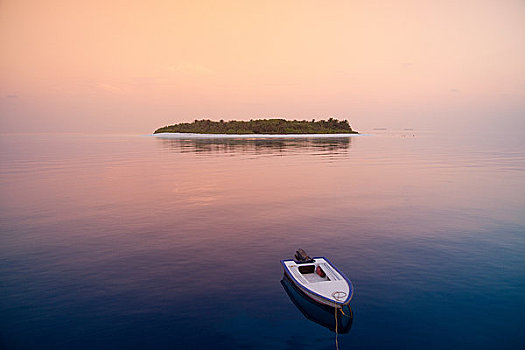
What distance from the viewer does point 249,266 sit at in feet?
83.7

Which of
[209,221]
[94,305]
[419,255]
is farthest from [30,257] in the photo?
[419,255]

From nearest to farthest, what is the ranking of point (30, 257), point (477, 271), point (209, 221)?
1. point (477, 271)
2. point (30, 257)
3. point (209, 221)

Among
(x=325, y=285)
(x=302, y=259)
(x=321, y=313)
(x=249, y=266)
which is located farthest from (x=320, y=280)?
(x=249, y=266)

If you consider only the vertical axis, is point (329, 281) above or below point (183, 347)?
above

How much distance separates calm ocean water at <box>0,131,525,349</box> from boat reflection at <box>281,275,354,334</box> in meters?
0.19

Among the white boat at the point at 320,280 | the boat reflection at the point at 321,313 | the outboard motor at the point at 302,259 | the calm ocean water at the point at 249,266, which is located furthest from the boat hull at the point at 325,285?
the calm ocean water at the point at 249,266

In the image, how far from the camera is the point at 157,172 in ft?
242

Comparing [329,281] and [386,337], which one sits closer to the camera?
[386,337]

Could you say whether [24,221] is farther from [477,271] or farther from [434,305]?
[477,271]

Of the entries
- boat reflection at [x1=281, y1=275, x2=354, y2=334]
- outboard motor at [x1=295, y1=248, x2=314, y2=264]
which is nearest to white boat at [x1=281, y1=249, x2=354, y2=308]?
outboard motor at [x1=295, y1=248, x2=314, y2=264]

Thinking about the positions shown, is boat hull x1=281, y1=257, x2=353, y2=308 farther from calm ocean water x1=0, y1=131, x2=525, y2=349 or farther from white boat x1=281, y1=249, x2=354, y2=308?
calm ocean water x1=0, y1=131, x2=525, y2=349

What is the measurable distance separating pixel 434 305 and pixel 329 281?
643cm

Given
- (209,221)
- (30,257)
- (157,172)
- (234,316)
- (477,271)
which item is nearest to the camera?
(234,316)

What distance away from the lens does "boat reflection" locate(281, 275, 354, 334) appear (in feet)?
61.6
